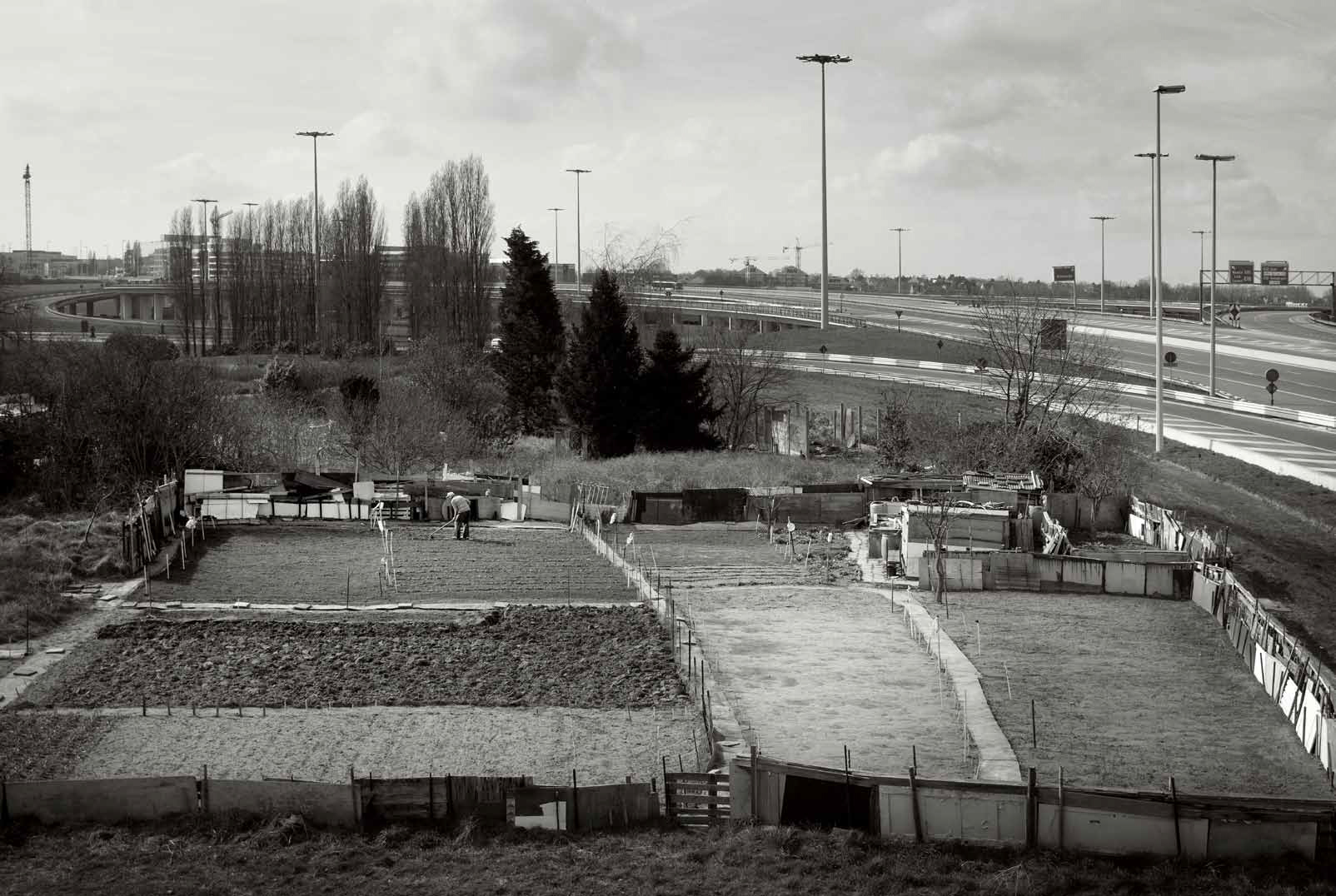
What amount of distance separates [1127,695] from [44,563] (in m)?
22.1

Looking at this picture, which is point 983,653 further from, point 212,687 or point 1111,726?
point 212,687

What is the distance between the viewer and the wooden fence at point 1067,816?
15641 mm

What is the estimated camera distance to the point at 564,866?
51.3 ft

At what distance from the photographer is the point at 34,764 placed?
18.4m

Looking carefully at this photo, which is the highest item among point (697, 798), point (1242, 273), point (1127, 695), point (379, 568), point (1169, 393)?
point (1242, 273)

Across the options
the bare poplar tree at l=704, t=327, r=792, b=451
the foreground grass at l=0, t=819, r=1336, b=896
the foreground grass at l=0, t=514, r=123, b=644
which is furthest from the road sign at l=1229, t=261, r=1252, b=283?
the foreground grass at l=0, t=819, r=1336, b=896

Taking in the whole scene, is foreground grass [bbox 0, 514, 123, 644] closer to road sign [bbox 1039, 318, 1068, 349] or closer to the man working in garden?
the man working in garden

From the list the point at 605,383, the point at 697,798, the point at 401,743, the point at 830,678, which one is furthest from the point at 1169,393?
the point at 697,798

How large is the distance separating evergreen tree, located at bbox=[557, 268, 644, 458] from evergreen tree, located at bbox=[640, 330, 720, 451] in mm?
478

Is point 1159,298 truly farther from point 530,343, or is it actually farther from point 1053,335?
point 530,343

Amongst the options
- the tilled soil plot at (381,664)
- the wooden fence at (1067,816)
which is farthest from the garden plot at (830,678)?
the wooden fence at (1067,816)

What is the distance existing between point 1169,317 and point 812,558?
7191 centimetres

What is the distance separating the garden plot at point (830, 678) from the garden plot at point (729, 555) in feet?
4.16

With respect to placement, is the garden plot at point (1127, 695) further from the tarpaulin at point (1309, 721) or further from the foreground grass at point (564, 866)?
the foreground grass at point (564, 866)
